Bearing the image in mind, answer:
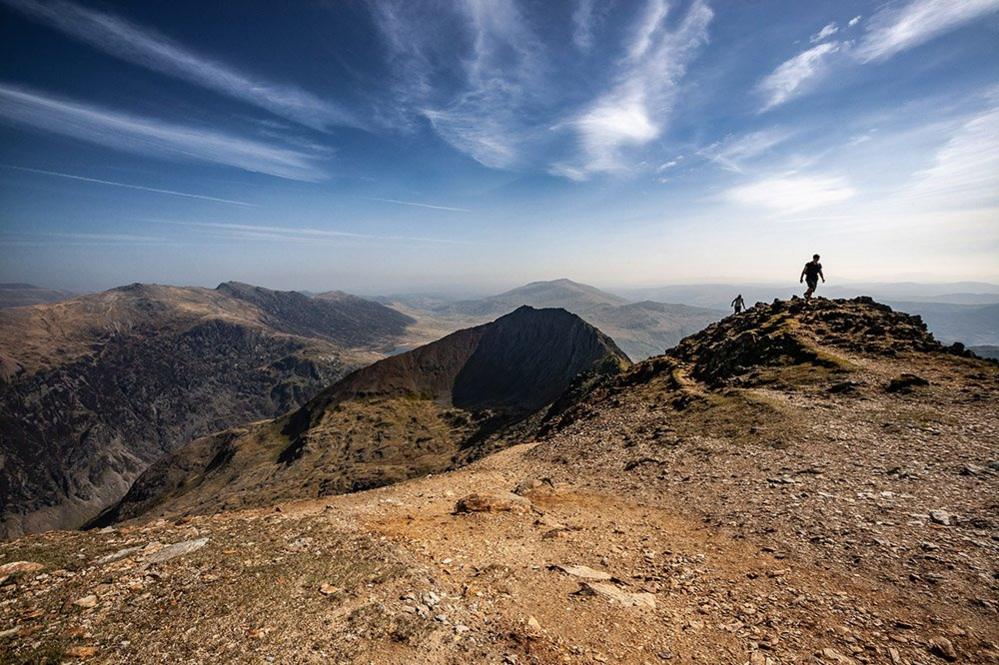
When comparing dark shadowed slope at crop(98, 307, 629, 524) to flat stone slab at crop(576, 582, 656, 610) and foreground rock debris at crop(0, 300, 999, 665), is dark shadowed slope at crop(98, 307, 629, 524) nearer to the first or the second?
foreground rock debris at crop(0, 300, 999, 665)

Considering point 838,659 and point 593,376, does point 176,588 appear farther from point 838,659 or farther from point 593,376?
point 593,376

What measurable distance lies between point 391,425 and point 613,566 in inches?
5240

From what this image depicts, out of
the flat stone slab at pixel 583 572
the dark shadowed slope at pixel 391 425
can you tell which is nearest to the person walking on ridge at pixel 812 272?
the flat stone slab at pixel 583 572

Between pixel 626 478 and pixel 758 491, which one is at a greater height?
pixel 758 491

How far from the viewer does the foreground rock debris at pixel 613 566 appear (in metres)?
8.20

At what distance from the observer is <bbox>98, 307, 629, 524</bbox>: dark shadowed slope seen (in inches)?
4235

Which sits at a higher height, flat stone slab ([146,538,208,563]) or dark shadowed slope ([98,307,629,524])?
flat stone slab ([146,538,208,563])

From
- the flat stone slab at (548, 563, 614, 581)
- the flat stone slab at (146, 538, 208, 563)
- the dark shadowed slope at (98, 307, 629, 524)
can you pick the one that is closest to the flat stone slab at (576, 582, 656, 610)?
the flat stone slab at (548, 563, 614, 581)

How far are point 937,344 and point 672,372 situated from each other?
15376 mm

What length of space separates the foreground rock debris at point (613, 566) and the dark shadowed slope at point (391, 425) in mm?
63986

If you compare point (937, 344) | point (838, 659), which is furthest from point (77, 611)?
point (937, 344)

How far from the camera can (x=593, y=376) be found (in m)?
76.1

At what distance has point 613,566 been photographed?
11.5 meters

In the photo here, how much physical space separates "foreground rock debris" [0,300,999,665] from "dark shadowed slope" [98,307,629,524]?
6399 centimetres
